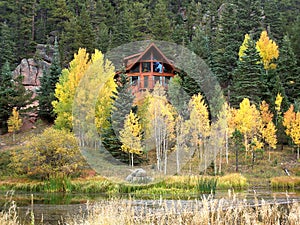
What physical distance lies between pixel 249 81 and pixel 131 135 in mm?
16135

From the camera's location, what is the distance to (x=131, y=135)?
112 feet

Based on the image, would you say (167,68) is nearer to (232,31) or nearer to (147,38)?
(232,31)

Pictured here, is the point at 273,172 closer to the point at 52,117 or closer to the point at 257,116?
the point at 257,116

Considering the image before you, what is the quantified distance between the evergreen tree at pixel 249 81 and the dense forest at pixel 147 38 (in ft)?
0.33

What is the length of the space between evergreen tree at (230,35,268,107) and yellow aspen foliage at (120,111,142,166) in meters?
13.5

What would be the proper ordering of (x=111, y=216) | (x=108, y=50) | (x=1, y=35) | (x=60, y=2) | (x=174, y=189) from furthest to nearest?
(x=60, y=2) < (x=1, y=35) < (x=108, y=50) < (x=174, y=189) < (x=111, y=216)

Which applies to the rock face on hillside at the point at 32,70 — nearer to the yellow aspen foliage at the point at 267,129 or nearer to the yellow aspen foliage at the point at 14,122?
the yellow aspen foliage at the point at 14,122

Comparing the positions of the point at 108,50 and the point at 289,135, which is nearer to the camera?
the point at 289,135

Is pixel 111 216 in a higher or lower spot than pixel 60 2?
lower

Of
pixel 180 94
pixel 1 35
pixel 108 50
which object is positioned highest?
pixel 1 35

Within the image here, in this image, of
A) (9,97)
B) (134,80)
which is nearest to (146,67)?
(134,80)

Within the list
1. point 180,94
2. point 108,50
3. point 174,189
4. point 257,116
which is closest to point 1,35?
point 108,50

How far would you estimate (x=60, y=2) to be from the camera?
67.5 meters

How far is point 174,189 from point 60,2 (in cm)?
4964
